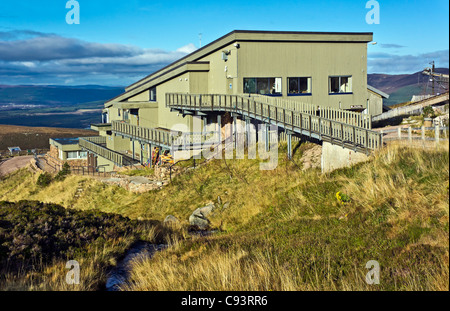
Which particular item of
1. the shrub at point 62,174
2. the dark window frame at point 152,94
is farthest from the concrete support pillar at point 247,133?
the shrub at point 62,174

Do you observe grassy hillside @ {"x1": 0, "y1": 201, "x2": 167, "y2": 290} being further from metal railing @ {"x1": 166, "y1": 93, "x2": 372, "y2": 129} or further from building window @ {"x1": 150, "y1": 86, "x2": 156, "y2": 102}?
building window @ {"x1": 150, "y1": 86, "x2": 156, "y2": 102}

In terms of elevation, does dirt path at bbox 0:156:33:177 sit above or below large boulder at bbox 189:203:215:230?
below

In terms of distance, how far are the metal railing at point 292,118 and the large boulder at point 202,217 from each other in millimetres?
6186

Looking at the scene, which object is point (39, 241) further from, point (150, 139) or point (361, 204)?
point (150, 139)

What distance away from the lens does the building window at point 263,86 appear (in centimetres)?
3000

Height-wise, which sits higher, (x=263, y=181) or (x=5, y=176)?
(x=263, y=181)

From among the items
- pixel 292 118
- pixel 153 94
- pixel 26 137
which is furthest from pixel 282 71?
pixel 26 137

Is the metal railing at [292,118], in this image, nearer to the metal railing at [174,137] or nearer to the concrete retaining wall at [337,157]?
the concrete retaining wall at [337,157]

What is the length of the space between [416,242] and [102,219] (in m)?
9.20

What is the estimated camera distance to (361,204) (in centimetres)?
1223

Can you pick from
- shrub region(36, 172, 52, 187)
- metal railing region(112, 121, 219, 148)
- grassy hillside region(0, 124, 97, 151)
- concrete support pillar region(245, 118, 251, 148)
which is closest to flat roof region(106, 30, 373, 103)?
concrete support pillar region(245, 118, 251, 148)

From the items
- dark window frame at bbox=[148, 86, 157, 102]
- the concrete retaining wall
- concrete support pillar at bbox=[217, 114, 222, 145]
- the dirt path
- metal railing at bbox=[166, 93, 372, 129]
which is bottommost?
the dirt path

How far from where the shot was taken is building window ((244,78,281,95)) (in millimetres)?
30000
